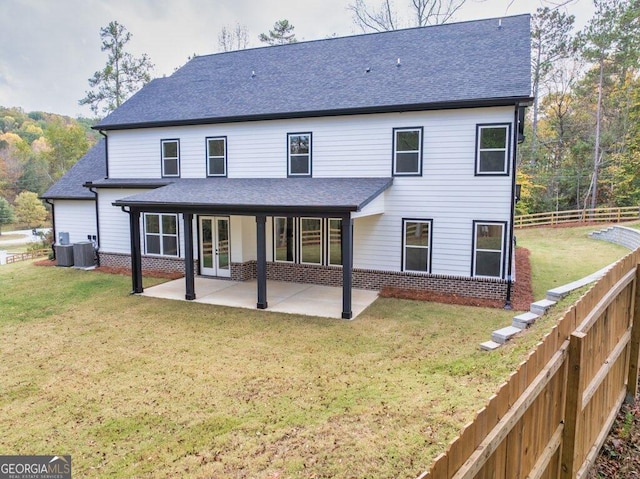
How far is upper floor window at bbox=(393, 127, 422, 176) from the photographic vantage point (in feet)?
37.1

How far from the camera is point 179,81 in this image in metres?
16.8

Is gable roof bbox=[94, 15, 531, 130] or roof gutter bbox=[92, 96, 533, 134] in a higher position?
gable roof bbox=[94, 15, 531, 130]

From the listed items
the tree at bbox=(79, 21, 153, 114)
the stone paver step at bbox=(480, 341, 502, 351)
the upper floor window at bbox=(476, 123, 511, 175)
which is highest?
the tree at bbox=(79, 21, 153, 114)

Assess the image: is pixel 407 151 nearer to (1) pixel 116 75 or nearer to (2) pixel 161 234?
(2) pixel 161 234

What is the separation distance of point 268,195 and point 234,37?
25.3 meters

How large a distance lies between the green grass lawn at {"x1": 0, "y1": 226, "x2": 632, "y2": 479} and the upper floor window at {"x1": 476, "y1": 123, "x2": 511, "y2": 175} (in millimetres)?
3584

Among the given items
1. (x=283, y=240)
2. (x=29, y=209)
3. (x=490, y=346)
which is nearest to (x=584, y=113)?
(x=283, y=240)

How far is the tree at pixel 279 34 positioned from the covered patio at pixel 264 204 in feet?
74.9

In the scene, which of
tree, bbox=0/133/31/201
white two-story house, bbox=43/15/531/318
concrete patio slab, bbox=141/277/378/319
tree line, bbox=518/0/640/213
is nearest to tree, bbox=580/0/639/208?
tree line, bbox=518/0/640/213

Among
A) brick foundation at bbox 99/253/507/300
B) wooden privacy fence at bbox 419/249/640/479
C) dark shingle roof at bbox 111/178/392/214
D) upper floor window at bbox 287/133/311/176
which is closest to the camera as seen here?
wooden privacy fence at bbox 419/249/640/479

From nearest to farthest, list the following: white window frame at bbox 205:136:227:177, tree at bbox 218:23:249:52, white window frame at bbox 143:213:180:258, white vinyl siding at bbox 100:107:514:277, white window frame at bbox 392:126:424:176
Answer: white vinyl siding at bbox 100:107:514:277 < white window frame at bbox 392:126:424:176 < white window frame at bbox 205:136:227:177 < white window frame at bbox 143:213:180:258 < tree at bbox 218:23:249:52

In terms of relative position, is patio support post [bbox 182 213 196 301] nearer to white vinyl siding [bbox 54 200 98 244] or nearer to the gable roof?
the gable roof

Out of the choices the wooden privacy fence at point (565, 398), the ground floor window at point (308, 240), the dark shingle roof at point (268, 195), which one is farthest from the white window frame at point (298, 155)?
the wooden privacy fence at point (565, 398)

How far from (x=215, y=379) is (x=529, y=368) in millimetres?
5049
